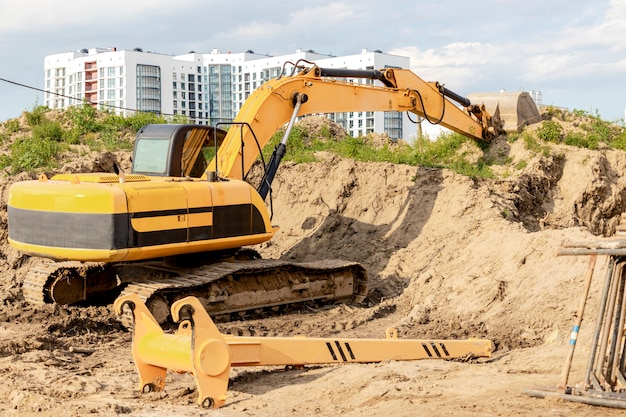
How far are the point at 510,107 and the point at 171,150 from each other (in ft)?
28.6

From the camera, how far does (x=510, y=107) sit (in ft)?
60.0

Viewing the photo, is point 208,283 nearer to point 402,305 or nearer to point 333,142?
point 402,305

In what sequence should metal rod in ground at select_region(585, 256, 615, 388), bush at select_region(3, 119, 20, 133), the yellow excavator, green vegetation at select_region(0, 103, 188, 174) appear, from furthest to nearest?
bush at select_region(3, 119, 20, 133) < green vegetation at select_region(0, 103, 188, 174) < the yellow excavator < metal rod in ground at select_region(585, 256, 615, 388)

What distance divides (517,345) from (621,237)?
2.99 m

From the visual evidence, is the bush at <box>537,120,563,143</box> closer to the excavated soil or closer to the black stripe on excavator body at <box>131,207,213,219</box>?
the excavated soil

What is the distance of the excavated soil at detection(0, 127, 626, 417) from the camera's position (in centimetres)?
727

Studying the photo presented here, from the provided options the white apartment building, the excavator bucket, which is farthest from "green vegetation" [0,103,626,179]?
the white apartment building

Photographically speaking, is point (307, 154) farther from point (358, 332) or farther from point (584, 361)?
point (584, 361)

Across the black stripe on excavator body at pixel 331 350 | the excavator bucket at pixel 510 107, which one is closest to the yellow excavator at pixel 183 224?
the black stripe on excavator body at pixel 331 350

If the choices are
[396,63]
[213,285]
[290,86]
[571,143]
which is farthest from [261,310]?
[396,63]

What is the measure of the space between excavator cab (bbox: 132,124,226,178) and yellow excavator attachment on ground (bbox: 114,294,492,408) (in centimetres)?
448

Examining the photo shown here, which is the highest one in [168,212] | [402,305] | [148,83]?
[148,83]

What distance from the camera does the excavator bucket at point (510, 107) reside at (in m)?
18.2

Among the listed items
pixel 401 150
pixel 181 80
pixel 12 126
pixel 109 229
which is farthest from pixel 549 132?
pixel 181 80
